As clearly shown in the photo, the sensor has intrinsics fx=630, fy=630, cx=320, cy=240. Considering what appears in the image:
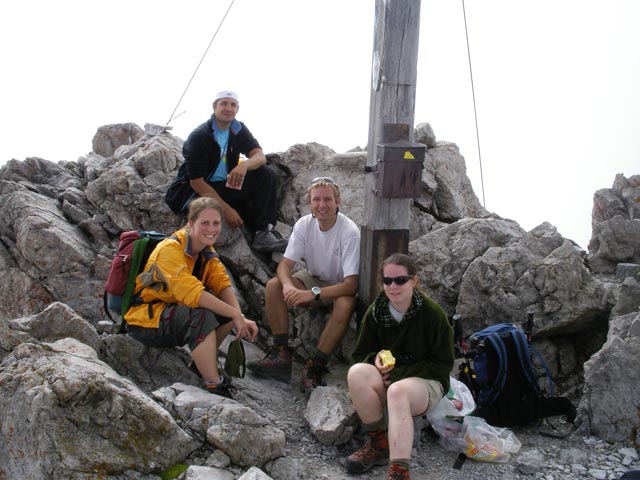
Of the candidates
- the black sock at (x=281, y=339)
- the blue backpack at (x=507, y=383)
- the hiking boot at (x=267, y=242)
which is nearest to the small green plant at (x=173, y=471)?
the black sock at (x=281, y=339)

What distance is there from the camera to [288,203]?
9.95 m

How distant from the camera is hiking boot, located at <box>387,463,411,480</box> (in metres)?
5.11

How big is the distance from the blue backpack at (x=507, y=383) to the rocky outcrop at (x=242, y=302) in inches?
17.7

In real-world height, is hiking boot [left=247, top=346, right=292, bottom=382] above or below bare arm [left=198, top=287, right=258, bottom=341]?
below

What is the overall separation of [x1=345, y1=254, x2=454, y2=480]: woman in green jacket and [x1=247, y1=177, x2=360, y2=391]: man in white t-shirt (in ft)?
3.93

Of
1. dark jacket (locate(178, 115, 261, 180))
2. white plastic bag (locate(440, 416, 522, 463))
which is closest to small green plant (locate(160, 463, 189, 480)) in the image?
white plastic bag (locate(440, 416, 522, 463))

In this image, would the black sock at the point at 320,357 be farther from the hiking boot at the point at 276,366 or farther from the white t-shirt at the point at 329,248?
the white t-shirt at the point at 329,248

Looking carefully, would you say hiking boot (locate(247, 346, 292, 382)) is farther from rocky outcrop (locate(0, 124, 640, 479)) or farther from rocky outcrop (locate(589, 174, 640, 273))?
rocky outcrop (locate(589, 174, 640, 273))

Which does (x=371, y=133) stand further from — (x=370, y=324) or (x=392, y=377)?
(x=392, y=377)

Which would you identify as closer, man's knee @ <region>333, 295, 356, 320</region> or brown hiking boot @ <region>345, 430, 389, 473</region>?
brown hiking boot @ <region>345, 430, 389, 473</region>

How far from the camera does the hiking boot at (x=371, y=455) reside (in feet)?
18.3

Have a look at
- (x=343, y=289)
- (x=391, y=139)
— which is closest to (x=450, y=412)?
(x=343, y=289)

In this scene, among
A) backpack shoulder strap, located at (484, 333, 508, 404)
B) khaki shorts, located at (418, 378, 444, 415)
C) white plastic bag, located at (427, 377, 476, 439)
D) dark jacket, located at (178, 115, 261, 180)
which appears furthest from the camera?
dark jacket, located at (178, 115, 261, 180)

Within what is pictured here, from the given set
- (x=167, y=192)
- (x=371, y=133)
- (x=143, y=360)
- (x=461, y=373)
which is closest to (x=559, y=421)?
(x=461, y=373)
